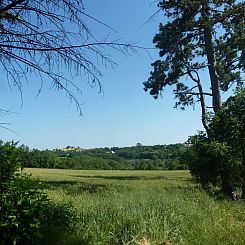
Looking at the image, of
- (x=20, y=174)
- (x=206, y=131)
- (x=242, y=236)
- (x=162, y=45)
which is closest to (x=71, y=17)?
(x=20, y=174)

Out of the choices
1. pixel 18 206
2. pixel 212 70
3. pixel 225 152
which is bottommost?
pixel 18 206

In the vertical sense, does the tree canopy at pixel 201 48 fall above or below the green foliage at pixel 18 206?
above

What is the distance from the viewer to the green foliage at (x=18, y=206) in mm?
5289

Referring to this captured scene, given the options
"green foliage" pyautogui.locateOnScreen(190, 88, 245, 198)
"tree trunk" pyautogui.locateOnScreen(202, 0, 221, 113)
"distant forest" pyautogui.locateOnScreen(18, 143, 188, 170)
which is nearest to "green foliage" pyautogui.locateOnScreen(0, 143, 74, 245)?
"green foliage" pyautogui.locateOnScreen(190, 88, 245, 198)

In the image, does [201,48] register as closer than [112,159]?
Yes

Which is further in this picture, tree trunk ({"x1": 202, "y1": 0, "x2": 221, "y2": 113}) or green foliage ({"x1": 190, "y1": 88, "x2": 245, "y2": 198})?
tree trunk ({"x1": 202, "y1": 0, "x2": 221, "y2": 113})

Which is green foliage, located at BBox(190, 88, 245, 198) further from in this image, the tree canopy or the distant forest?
the distant forest

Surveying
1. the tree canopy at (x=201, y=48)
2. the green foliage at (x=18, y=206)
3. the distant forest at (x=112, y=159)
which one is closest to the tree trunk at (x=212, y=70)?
the tree canopy at (x=201, y=48)

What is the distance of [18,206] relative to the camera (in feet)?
17.9

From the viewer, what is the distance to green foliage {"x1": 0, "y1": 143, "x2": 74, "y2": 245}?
529 centimetres

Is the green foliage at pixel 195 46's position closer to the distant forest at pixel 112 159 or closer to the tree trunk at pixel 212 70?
the tree trunk at pixel 212 70

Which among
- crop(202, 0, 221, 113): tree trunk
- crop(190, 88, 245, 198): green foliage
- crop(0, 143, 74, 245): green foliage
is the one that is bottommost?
crop(0, 143, 74, 245): green foliage

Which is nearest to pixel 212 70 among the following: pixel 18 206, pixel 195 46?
pixel 195 46

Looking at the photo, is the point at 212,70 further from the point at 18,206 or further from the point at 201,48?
the point at 18,206
